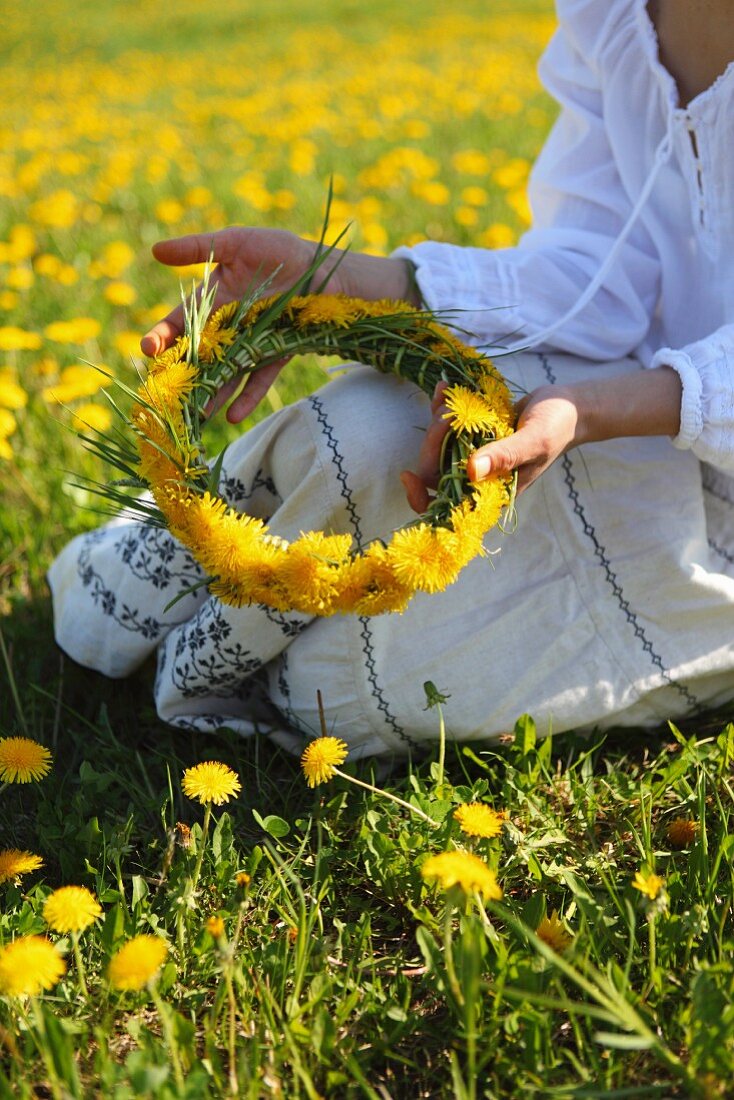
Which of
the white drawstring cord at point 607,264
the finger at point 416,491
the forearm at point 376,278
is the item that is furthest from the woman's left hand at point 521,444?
the forearm at point 376,278

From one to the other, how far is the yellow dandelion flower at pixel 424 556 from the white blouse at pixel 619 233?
0.53 m

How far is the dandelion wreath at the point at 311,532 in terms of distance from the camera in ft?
4.08

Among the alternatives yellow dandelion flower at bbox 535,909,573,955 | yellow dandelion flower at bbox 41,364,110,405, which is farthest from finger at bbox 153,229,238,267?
yellow dandelion flower at bbox 535,909,573,955

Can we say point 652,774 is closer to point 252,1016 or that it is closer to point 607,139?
point 252,1016

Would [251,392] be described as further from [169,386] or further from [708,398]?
[708,398]

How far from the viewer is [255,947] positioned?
1.30 m

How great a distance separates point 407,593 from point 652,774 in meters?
0.54

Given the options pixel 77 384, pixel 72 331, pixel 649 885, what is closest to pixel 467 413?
pixel 649 885

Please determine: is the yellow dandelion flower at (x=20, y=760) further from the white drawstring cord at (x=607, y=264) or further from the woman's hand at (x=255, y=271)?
the white drawstring cord at (x=607, y=264)

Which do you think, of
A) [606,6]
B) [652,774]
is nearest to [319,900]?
[652,774]

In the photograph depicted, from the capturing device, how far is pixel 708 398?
1420mm

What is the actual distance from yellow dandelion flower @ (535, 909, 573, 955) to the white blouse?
0.86 meters

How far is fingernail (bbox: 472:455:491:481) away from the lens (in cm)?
124

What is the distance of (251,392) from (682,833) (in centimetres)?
88
